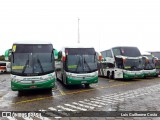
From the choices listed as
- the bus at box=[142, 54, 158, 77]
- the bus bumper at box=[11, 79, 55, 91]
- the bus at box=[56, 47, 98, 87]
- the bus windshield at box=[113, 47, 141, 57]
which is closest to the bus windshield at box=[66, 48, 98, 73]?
the bus at box=[56, 47, 98, 87]

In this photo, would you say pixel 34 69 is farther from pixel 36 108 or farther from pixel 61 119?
pixel 61 119

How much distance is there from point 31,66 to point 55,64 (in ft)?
7.35

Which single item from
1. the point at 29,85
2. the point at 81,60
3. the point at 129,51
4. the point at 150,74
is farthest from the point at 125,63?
the point at 29,85

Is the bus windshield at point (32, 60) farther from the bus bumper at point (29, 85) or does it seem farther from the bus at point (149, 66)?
the bus at point (149, 66)

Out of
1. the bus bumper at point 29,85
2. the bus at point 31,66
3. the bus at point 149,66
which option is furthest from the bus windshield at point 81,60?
the bus at point 149,66

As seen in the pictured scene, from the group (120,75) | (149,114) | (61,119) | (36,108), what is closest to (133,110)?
(149,114)

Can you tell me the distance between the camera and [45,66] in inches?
546

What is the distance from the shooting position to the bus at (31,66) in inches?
526

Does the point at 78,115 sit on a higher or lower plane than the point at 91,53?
lower

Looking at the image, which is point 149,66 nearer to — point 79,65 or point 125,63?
point 125,63

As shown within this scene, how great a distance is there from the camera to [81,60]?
54.6 feet

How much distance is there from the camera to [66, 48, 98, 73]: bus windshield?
16422 millimetres

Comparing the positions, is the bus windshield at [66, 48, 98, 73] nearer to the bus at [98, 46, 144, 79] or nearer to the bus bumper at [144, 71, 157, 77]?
the bus at [98, 46, 144, 79]

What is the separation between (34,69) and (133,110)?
6.73m
